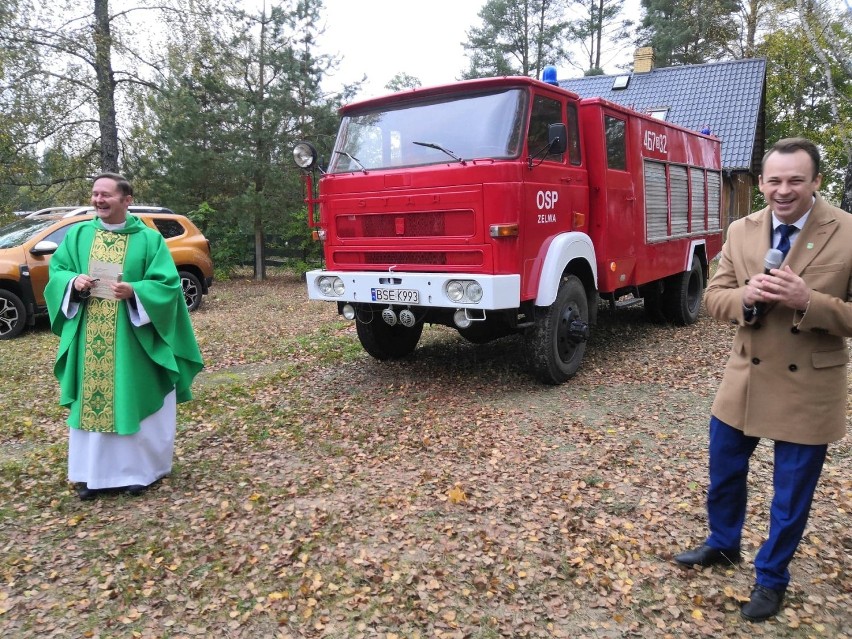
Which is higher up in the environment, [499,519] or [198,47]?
[198,47]

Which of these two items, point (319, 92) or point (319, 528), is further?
point (319, 92)

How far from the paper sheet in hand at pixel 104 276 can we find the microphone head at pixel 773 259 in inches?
139

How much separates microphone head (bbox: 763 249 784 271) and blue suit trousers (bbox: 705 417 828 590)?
0.75m

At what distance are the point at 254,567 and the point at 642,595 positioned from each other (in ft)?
6.38

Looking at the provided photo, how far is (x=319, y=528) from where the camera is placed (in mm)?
3740

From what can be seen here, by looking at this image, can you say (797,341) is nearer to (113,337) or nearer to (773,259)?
(773,259)

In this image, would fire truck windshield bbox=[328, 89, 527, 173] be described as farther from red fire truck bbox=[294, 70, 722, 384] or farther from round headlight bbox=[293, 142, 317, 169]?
round headlight bbox=[293, 142, 317, 169]

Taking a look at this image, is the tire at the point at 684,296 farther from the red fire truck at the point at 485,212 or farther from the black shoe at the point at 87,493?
the black shoe at the point at 87,493

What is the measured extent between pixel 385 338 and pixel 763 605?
4.93m

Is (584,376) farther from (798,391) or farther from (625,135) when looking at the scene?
(798,391)

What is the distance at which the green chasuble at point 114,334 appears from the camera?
157 inches

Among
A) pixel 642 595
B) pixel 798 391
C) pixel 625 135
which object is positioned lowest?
pixel 642 595

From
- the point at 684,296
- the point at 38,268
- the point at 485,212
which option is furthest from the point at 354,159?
the point at 38,268

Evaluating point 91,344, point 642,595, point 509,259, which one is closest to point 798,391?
point 642,595
